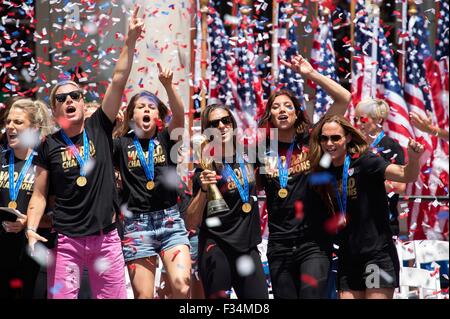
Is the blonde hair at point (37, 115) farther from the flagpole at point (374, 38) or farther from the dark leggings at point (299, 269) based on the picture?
the flagpole at point (374, 38)

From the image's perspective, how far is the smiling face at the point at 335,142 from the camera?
601 centimetres

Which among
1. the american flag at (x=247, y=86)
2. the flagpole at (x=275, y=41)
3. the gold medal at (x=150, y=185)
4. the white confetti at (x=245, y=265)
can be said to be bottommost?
the white confetti at (x=245, y=265)

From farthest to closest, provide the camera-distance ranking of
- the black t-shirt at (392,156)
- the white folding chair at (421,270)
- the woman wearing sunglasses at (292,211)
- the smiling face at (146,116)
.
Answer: the white folding chair at (421,270) < the black t-shirt at (392,156) < the smiling face at (146,116) < the woman wearing sunglasses at (292,211)

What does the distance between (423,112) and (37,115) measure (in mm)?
5579

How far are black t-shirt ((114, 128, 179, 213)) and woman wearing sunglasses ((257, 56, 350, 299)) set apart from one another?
0.69 meters

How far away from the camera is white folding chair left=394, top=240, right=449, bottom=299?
7.63 m

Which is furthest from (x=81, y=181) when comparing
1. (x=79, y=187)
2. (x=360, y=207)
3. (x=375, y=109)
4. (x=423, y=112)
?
(x=423, y=112)

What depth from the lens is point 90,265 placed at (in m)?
6.05

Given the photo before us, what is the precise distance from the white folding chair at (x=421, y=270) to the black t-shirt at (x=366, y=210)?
193cm

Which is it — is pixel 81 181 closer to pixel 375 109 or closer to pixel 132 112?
pixel 132 112

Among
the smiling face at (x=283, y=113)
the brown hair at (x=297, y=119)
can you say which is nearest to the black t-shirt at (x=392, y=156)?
the brown hair at (x=297, y=119)

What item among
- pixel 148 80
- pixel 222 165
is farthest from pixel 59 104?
pixel 148 80

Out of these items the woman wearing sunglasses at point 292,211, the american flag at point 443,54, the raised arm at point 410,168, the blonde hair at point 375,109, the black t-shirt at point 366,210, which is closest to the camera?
the raised arm at point 410,168

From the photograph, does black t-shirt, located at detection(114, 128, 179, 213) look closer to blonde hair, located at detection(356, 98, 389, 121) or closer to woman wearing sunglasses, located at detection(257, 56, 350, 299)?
woman wearing sunglasses, located at detection(257, 56, 350, 299)
